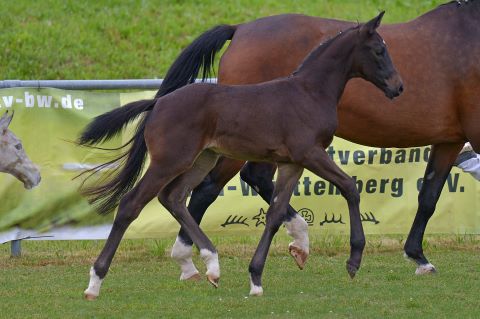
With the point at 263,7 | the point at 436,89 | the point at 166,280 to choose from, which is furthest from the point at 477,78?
the point at 263,7

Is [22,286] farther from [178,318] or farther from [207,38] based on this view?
[207,38]

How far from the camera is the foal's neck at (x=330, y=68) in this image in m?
7.01

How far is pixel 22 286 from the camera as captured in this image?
780 cm

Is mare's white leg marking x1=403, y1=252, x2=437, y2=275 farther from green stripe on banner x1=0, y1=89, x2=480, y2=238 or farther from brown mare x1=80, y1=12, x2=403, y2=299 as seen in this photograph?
brown mare x1=80, y1=12, x2=403, y2=299

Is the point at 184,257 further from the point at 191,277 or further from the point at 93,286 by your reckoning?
the point at 93,286

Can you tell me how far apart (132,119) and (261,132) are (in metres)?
0.98

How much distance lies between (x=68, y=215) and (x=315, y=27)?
2828 millimetres

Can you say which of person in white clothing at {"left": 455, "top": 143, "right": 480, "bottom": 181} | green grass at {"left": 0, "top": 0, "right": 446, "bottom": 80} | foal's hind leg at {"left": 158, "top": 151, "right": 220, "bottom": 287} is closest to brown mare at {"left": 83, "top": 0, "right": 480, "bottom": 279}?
person in white clothing at {"left": 455, "top": 143, "right": 480, "bottom": 181}

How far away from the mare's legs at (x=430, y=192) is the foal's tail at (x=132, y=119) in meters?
1.96

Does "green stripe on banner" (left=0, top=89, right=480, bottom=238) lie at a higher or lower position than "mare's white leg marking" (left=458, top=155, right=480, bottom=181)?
lower

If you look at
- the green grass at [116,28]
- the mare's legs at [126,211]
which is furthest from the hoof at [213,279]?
the green grass at [116,28]

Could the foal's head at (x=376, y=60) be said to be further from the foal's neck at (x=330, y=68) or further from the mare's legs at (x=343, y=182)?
the mare's legs at (x=343, y=182)

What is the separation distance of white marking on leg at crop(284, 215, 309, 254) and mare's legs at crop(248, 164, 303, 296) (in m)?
0.83

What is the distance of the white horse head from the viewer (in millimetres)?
8617
